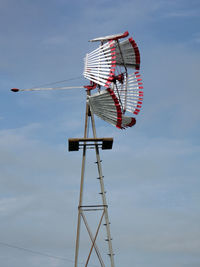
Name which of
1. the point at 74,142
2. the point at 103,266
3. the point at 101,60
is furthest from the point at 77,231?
the point at 101,60

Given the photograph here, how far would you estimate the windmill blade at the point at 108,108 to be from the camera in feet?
151

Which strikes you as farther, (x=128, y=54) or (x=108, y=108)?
(x=128, y=54)

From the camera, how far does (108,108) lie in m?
46.6

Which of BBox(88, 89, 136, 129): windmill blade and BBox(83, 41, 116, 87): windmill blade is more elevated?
BBox(83, 41, 116, 87): windmill blade

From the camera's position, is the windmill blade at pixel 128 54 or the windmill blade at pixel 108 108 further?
the windmill blade at pixel 128 54

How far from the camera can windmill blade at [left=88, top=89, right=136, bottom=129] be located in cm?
4597

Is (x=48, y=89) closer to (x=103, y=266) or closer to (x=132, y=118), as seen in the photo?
(x=132, y=118)

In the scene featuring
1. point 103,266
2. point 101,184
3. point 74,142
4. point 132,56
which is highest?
point 132,56

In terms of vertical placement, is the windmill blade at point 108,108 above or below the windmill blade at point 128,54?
below

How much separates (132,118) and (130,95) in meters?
1.89

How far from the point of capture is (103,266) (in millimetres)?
44781

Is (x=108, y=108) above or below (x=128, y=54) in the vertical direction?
below

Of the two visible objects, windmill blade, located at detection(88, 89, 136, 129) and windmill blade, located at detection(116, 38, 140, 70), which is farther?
windmill blade, located at detection(116, 38, 140, 70)

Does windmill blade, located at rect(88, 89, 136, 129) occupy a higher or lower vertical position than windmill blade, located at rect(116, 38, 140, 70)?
lower
